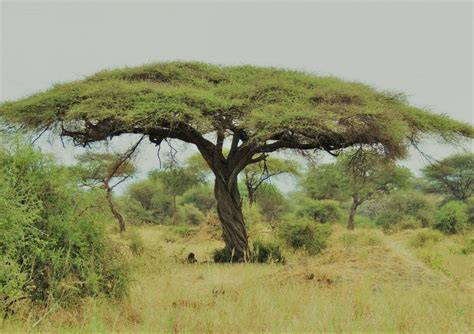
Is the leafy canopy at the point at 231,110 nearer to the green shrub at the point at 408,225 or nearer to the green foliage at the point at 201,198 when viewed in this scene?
the green shrub at the point at 408,225

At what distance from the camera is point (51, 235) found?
6801 millimetres

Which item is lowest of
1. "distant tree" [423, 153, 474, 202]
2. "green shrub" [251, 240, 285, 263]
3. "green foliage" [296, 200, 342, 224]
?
"green shrub" [251, 240, 285, 263]

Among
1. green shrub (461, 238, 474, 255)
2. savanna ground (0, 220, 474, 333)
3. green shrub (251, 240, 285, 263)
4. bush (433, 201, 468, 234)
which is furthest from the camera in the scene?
bush (433, 201, 468, 234)

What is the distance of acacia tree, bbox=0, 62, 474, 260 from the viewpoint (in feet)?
43.4

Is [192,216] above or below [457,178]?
below

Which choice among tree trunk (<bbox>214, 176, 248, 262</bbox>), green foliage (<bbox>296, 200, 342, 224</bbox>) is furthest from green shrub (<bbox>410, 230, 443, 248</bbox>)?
green foliage (<bbox>296, 200, 342, 224</bbox>)

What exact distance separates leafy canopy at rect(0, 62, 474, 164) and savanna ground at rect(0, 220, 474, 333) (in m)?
3.66

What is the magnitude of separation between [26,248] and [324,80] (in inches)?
457

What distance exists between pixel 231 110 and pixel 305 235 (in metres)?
4.68

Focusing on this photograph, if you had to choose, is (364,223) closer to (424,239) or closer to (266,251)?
(424,239)

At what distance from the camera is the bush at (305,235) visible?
16250mm

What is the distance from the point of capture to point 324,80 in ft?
53.9

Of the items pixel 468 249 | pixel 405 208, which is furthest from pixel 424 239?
pixel 405 208

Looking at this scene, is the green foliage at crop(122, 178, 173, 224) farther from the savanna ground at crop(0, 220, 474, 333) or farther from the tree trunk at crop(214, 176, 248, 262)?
the savanna ground at crop(0, 220, 474, 333)
